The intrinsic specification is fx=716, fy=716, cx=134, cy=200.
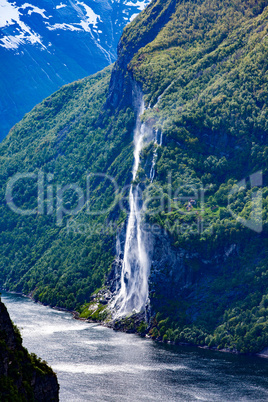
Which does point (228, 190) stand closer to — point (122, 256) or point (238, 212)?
point (238, 212)

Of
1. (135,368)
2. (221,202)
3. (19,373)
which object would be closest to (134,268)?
(221,202)

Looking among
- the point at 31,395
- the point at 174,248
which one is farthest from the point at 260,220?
the point at 31,395

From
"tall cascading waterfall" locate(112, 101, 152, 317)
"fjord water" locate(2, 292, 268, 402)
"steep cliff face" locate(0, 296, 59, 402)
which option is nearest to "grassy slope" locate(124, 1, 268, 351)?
"tall cascading waterfall" locate(112, 101, 152, 317)

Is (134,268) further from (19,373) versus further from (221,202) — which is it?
(19,373)

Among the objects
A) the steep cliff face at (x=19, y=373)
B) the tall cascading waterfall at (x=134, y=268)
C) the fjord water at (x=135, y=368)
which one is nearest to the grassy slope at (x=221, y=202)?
the tall cascading waterfall at (x=134, y=268)

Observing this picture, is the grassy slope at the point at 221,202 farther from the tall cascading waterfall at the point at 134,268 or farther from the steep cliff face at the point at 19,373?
the steep cliff face at the point at 19,373
